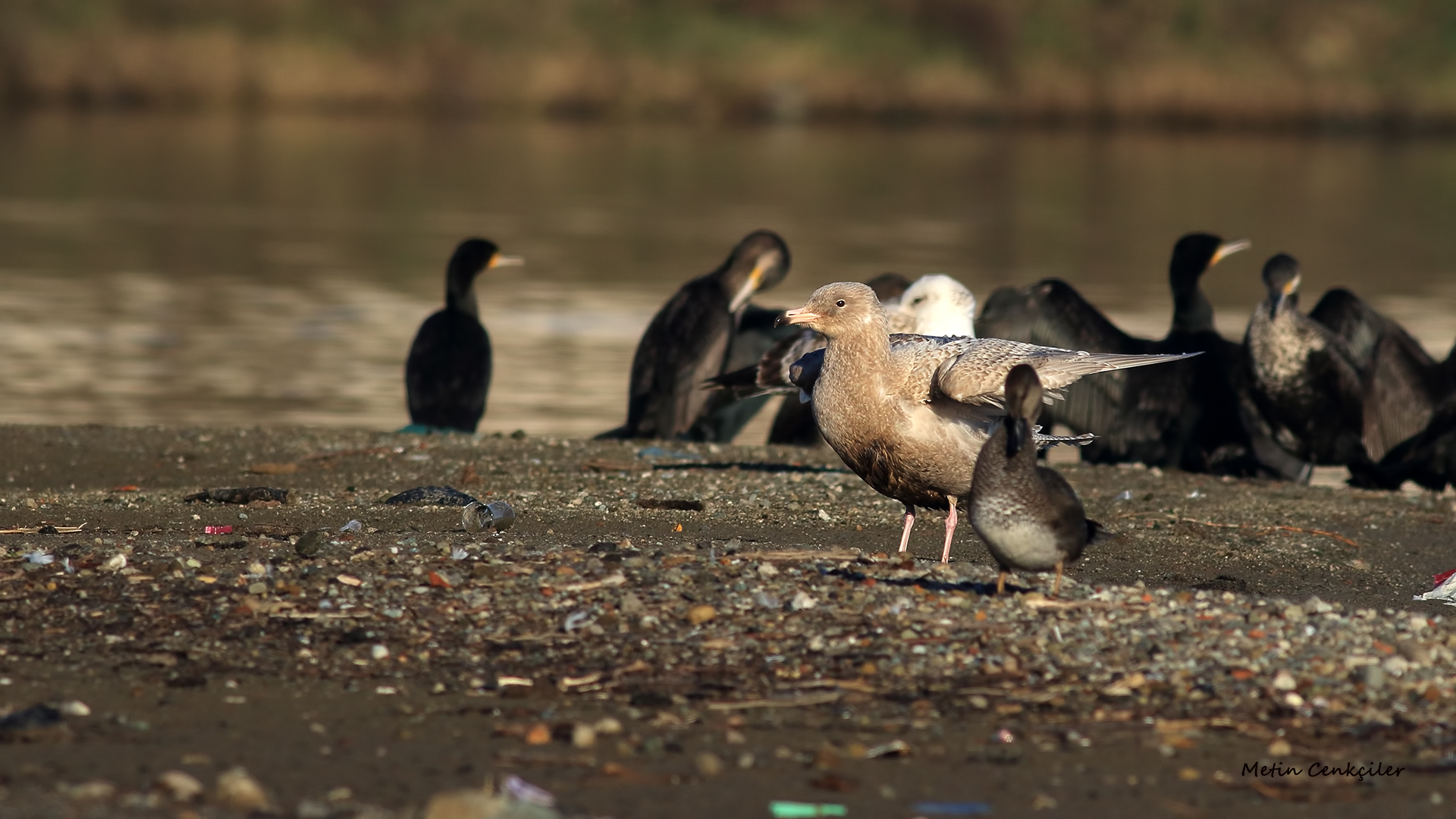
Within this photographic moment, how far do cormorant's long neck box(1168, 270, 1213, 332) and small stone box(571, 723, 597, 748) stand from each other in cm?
776

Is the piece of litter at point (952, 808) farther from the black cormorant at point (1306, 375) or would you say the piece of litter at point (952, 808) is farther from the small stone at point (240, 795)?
the black cormorant at point (1306, 375)

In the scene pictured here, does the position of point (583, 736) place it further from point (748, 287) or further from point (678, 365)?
point (748, 287)

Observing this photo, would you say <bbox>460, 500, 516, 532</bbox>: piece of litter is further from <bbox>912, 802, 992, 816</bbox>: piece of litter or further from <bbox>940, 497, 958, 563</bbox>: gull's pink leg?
<bbox>912, 802, 992, 816</bbox>: piece of litter

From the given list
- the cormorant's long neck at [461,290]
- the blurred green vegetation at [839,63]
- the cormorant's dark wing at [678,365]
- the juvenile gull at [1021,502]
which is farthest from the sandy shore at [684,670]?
the blurred green vegetation at [839,63]

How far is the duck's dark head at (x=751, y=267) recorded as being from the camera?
12.7 metres

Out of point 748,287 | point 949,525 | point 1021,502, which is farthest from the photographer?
point 748,287

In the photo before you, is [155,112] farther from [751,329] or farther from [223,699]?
[223,699]

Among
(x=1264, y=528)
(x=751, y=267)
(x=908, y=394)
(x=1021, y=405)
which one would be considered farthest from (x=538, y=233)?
(x=1021, y=405)

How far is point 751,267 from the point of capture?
1272cm

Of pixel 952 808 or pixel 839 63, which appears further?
pixel 839 63

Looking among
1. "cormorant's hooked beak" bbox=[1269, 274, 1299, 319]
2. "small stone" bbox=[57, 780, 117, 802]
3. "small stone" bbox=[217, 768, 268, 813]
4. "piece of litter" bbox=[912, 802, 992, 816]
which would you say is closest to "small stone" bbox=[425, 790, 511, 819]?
"small stone" bbox=[217, 768, 268, 813]

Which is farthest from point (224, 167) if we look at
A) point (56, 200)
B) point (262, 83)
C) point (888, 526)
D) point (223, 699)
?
point (223, 699)

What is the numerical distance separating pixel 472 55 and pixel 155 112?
7.71m

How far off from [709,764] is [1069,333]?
6.87 meters
